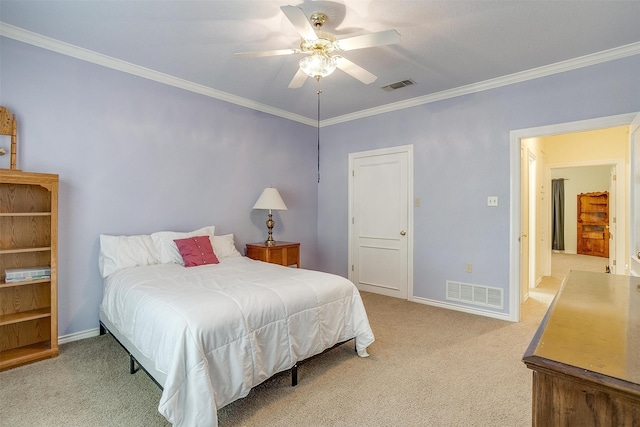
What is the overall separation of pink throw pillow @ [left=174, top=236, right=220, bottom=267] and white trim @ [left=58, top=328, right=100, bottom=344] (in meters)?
1.05

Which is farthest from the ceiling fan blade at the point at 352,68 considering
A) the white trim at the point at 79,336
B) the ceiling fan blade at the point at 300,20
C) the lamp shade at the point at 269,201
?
the white trim at the point at 79,336

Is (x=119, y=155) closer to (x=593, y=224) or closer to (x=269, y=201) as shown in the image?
(x=269, y=201)

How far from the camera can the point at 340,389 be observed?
2090 mm

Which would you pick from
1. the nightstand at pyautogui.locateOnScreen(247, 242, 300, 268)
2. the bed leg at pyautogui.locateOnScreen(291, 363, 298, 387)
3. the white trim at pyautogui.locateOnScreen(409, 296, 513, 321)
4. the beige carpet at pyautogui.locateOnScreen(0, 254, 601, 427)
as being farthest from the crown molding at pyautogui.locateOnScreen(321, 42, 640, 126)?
the bed leg at pyautogui.locateOnScreen(291, 363, 298, 387)

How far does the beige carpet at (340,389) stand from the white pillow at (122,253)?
70 centimetres

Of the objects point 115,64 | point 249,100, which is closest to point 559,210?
point 249,100

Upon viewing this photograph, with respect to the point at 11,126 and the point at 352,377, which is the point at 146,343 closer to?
the point at 352,377

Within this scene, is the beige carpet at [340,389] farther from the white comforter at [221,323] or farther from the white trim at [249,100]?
the white trim at [249,100]

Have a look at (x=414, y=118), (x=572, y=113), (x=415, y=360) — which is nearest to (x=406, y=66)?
(x=414, y=118)

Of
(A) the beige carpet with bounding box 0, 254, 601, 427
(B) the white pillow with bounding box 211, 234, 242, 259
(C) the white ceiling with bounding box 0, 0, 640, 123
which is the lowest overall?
(A) the beige carpet with bounding box 0, 254, 601, 427

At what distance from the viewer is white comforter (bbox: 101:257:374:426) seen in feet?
5.18

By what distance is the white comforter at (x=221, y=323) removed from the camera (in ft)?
5.18

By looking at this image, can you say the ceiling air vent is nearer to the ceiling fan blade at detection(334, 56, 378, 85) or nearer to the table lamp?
the ceiling fan blade at detection(334, 56, 378, 85)

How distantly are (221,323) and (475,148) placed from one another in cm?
330
